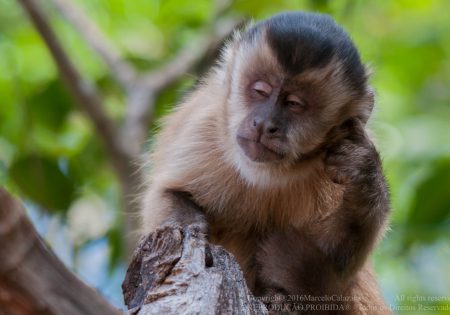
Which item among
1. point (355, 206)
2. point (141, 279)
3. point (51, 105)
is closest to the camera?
point (141, 279)

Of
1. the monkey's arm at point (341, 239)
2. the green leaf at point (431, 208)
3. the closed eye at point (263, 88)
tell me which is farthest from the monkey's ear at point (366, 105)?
the green leaf at point (431, 208)

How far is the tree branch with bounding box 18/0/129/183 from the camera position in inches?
209

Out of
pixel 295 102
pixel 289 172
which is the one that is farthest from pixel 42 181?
pixel 295 102

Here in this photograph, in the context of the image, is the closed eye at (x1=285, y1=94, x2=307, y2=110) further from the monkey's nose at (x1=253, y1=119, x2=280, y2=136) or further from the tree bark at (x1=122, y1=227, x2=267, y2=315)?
the tree bark at (x1=122, y1=227, x2=267, y2=315)

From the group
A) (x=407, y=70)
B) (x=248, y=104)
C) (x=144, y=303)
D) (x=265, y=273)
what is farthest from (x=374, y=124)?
→ (x=144, y=303)

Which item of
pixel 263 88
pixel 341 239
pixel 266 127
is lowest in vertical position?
pixel 341 239

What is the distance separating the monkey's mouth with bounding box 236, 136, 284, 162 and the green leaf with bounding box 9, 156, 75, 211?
6.21 feet

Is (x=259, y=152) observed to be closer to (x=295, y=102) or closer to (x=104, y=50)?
(x=295, y=102)

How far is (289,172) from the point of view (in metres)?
4.13

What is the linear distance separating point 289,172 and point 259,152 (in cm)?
26

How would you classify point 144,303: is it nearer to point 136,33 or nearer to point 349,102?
point 349,102

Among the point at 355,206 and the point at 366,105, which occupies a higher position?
the point at 366,105

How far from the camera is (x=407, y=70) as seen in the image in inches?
257

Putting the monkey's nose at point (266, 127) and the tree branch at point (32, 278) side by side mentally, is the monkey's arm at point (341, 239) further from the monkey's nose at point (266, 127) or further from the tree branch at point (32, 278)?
the tree branch at point (32, 278)
